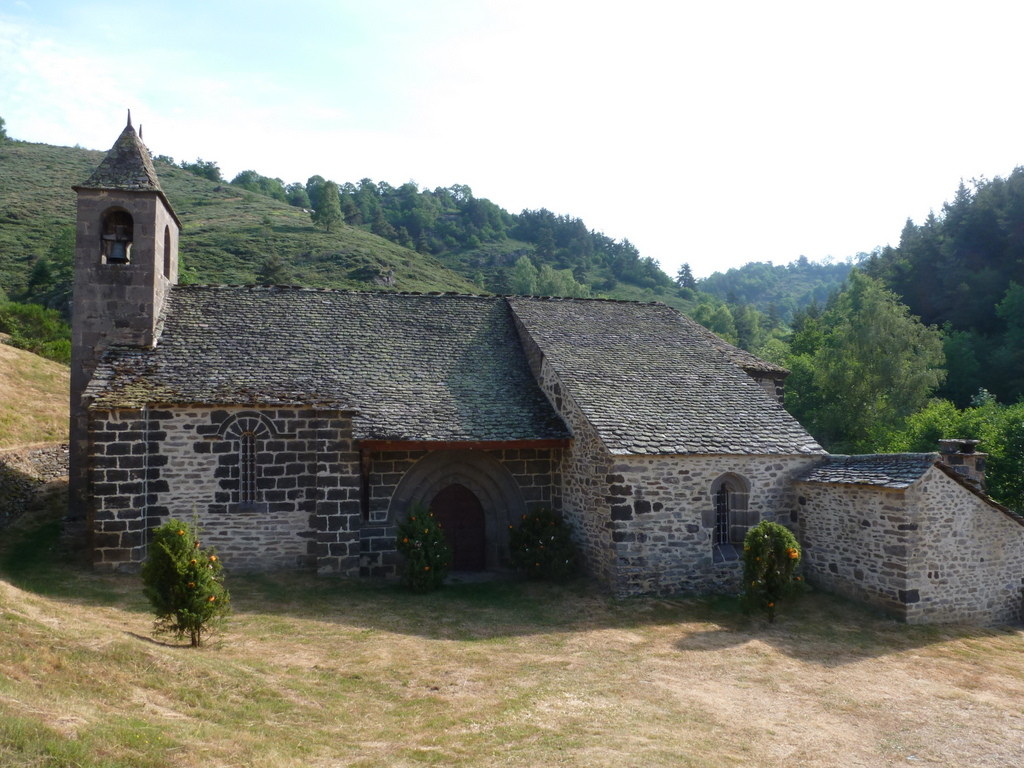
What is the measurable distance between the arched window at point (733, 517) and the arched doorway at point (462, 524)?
17.1 ft

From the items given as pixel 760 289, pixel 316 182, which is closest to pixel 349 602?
pixel 316 182

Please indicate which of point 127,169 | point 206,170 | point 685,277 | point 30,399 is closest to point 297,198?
point 206,170

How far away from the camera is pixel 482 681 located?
10.2 metres

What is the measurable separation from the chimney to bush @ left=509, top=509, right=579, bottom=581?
7994 millimetres

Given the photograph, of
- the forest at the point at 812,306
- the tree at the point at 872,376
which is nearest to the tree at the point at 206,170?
the forest at the point at 812,306

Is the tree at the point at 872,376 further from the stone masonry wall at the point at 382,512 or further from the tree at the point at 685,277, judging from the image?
the tree at the point at 685,277

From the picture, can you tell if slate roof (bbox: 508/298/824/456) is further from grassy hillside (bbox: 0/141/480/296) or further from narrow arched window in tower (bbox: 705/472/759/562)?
grassy hillside (bbox: 0/141/480/296)

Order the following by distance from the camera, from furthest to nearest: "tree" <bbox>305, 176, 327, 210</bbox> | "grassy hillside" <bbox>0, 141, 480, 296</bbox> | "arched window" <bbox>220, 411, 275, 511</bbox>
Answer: "tree" <bbox>305, 176, 327, 210</bbox>
"grassy hillside" <bbox>0, 141, 480, 296</bbox>
"arched window" <bbox>220, 411, 275, 511</bbox>

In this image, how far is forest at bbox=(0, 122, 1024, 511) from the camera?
36250 mm

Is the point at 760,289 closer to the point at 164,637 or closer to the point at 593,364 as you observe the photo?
the point at 593,364

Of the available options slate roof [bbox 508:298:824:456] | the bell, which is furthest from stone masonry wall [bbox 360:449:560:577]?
the bell

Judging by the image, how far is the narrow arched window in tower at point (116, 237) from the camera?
1700 cm

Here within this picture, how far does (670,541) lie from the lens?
50.0 feet

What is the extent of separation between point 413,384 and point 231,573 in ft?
18.1
